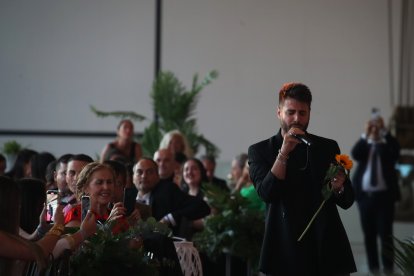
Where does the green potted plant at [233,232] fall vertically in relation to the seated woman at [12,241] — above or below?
below

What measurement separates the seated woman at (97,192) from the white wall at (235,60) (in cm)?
891

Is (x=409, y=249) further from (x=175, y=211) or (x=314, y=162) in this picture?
(x=175, y=211)

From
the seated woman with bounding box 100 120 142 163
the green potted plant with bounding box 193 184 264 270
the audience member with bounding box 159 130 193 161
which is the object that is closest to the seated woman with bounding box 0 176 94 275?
the green potted plant with bounding box 193 184 264 270

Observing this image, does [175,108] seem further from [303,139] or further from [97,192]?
[303,139]

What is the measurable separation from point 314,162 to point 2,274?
1.60m

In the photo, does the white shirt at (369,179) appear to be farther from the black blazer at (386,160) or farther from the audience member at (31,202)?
the audience member at (31,202)

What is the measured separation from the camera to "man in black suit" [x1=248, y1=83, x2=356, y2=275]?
466 centimetres

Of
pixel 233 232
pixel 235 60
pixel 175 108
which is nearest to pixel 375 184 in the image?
pixel 175 108

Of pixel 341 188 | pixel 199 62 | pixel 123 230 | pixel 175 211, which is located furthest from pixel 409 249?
pixel 199 62

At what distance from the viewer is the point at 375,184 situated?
1095 cm

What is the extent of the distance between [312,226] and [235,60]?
10134 mm

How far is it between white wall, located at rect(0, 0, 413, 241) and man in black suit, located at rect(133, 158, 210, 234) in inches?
278

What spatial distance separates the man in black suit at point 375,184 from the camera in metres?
10.8

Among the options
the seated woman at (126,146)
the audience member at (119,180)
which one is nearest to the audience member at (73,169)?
the audience member at (119,180)
